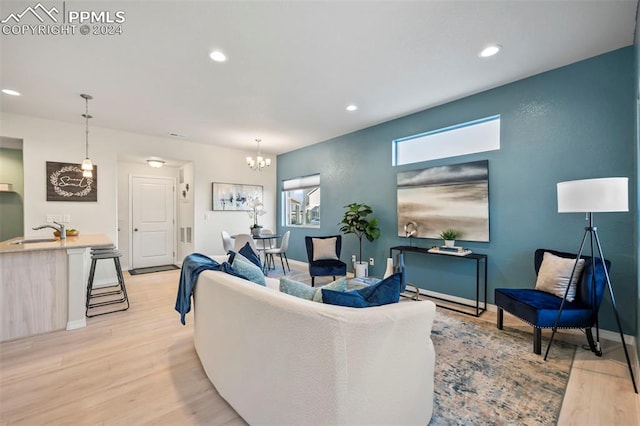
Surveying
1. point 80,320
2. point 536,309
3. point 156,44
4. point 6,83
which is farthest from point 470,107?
point 6,83

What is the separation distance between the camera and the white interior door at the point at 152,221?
19.3ft

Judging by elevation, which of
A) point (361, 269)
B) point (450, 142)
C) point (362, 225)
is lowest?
point (361, 269)

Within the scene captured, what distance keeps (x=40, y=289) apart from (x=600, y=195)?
5.17 metres

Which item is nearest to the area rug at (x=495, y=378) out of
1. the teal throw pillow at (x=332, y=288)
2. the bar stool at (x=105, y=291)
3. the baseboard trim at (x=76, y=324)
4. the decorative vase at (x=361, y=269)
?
the teal throw pillow at (x=332, y=288)

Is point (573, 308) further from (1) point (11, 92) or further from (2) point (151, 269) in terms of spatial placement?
(2) point (151, 269)

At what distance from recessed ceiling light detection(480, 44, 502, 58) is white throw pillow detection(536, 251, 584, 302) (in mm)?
2102

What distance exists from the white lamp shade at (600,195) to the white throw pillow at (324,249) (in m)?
3.15

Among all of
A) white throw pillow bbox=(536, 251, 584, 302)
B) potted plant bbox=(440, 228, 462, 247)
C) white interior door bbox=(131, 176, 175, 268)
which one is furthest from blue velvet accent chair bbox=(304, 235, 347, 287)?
white interior door bbox=(131, 176, 175, 268)

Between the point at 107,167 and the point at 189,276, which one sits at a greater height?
the point at 107,167

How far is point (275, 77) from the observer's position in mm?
2957

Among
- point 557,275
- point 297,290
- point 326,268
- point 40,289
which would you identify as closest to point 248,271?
point 297,290

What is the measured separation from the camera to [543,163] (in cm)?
293

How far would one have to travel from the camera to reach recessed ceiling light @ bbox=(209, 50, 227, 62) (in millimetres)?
2486

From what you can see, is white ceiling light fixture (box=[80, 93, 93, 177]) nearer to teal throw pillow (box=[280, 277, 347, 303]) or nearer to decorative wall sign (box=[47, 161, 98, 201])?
decorative wall sign (box=[47, 161, 98, 201])
